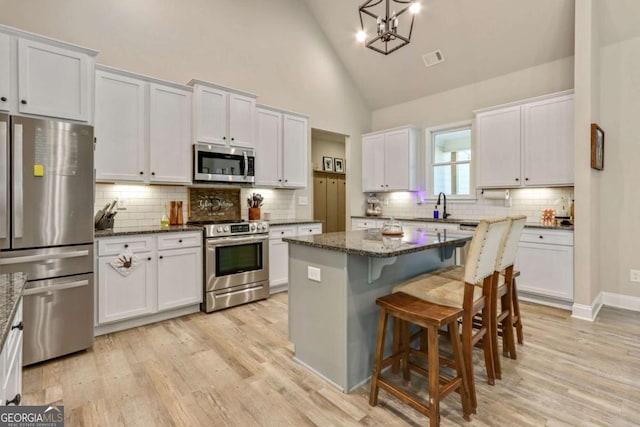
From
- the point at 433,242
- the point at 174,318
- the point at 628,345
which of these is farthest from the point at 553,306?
the point at 174,318

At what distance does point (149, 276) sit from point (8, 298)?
217 centimetres

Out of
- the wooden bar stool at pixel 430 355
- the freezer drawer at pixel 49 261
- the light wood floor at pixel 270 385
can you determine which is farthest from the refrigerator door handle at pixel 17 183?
the wooden bar stool at pixel 430 355

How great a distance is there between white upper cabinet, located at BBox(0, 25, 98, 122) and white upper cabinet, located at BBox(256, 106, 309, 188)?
202 centimetres

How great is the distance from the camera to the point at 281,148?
468 cm

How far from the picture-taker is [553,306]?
3773 mm

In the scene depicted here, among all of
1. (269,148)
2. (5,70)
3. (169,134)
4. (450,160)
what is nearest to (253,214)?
(269,148)

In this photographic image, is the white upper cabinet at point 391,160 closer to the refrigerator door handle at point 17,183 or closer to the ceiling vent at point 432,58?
the ceiling vent at point 432,58

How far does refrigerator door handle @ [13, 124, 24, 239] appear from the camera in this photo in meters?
2.33

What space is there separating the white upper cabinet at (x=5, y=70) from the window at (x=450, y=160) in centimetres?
528

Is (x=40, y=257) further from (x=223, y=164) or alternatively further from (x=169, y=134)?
(x=223, y=164)

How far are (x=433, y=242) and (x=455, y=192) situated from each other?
135 inches

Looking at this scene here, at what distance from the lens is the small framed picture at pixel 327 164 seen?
7082mm

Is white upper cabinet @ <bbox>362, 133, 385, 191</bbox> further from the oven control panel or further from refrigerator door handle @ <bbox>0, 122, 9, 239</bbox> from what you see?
refrigerator door handle @ <bbox>0, 122, 9, 239</bbox>

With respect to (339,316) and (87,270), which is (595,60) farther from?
(87,270)
